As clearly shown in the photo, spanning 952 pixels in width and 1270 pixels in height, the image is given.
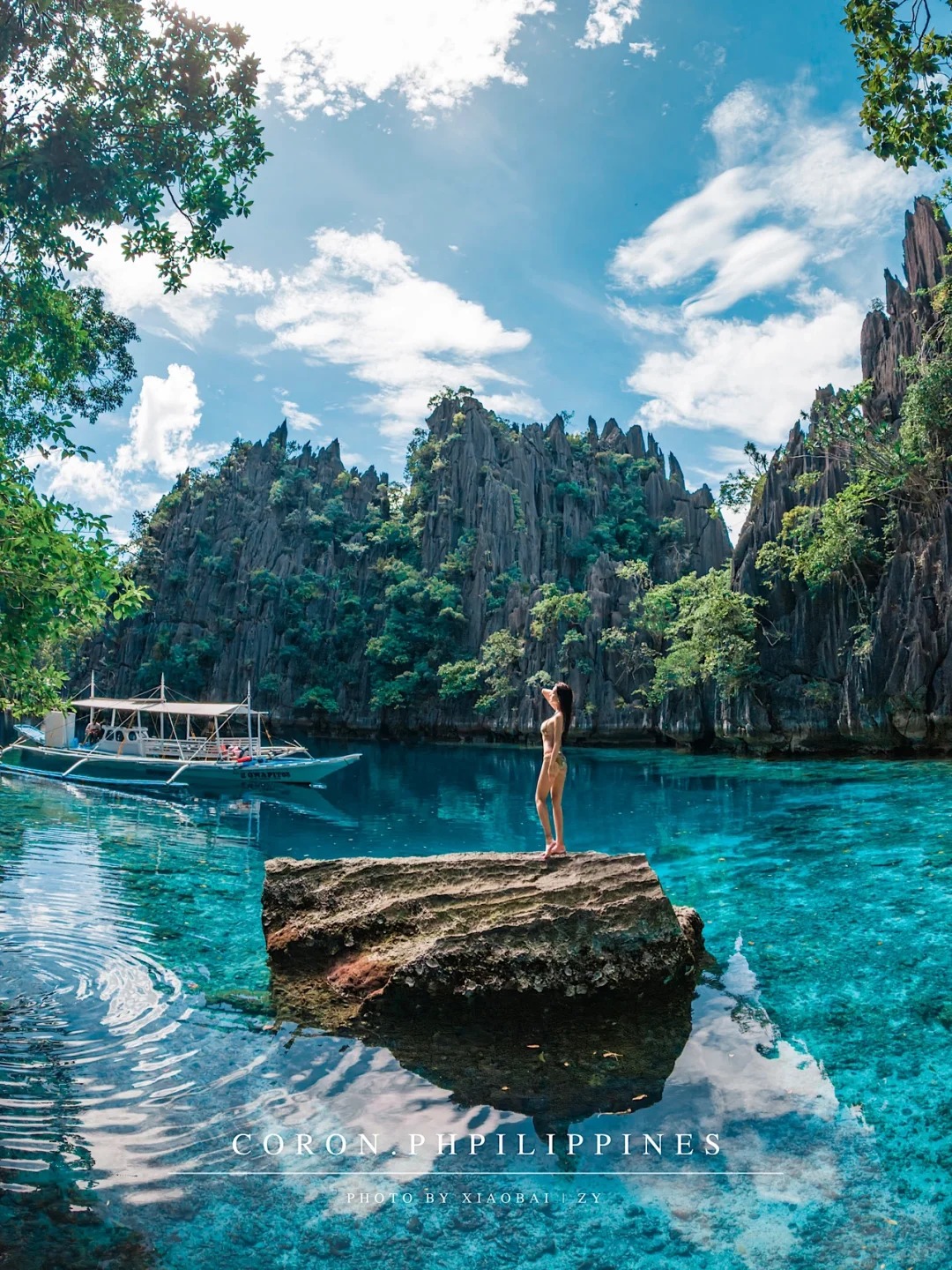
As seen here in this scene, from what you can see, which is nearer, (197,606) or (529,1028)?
(529,1028)

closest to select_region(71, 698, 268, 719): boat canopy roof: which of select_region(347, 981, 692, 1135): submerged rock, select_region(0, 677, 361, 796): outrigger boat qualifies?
select_region(0, 677, 361, 796): outrigger boat

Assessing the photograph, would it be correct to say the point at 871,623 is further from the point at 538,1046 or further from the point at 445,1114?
the point at 445,1114

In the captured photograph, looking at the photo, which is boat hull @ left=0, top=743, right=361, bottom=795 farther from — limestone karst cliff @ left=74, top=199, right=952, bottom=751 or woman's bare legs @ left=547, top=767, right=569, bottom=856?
limestone karst cliff @ left=74, top=199, right=952, bottom=751

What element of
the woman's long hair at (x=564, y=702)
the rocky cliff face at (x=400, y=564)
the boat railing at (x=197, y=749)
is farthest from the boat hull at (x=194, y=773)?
the rocky cliff face at (x=400, y=564)

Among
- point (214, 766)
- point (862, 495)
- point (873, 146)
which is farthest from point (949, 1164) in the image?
point (862, 495)

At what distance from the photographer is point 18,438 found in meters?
12.2

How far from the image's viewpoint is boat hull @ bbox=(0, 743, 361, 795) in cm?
2694

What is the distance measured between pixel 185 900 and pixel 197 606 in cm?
5536

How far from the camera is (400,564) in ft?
185

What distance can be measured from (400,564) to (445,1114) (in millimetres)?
52030

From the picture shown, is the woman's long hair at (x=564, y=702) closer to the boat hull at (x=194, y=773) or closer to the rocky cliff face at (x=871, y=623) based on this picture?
the boat hull at (x=194, y=773)

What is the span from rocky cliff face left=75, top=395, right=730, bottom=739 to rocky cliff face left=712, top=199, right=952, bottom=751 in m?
12.3

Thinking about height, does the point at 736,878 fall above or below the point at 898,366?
below

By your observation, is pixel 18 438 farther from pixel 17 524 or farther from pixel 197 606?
pixel 197 606
